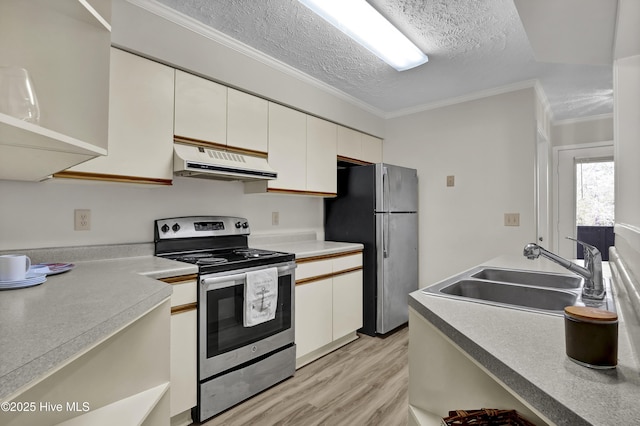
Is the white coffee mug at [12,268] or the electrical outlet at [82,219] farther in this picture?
the electrical outlet at [82,219]

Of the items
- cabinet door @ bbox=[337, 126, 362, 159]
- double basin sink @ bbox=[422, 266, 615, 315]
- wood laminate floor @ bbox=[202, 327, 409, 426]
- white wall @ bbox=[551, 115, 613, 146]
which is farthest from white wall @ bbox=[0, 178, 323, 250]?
white wall @ bbox=[551, 115, 613, 146]

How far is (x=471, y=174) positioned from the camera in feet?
10.9

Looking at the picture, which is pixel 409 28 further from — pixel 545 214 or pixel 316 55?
pixel 545 214

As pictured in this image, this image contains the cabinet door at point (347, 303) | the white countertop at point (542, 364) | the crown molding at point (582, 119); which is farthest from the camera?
the crown molding at point (582, 119)

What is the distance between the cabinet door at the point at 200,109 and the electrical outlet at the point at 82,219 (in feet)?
2.28

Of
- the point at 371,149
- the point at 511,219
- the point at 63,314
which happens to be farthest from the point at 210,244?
the point at 511,219

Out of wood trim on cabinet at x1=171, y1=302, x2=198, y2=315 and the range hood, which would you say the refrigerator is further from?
wood trim on cabinet at x1=171, y1=302, x2=198, y2=315

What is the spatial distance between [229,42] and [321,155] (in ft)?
3.90

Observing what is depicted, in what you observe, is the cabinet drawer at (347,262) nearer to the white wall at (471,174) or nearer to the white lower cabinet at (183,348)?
the white wall at (471,174)

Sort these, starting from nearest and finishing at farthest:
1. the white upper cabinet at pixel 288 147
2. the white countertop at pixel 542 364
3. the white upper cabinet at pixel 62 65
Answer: the white countertop at pixel 542 364, the white upper cabinet at pixel 62 65, the white upper cabinet at pixel 288 147

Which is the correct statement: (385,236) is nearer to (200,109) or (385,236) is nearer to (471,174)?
(471,174)

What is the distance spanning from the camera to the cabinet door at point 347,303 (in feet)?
9.22

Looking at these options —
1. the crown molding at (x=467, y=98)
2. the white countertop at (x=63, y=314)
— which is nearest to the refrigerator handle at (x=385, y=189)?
the crown molding at (x=467, y=98)

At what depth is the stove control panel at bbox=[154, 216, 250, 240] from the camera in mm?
2199
